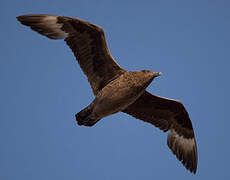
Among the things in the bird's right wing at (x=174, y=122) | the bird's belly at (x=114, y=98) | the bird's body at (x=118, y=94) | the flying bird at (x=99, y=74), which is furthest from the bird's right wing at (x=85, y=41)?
the bird's right wing at (x=174, y=122)

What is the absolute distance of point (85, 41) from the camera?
630 cm

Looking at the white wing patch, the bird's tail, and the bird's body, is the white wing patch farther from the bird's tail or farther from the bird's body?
the bird's tail

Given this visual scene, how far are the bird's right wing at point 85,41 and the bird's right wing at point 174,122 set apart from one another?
3.13ft

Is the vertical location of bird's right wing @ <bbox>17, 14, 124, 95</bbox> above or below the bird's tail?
above

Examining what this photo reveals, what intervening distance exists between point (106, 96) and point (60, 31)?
4.59ft

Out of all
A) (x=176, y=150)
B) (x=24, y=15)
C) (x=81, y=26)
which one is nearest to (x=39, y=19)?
(x=24, y=15)

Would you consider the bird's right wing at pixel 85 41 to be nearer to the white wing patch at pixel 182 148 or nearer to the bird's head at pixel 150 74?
the bird's head at pixel 150 74

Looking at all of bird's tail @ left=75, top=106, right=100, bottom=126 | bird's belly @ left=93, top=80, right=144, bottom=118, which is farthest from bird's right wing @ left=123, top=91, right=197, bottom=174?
bird's tail @ left=75, top=106, right=100, bottom=126

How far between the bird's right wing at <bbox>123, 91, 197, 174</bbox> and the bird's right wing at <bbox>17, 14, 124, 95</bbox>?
955 mm

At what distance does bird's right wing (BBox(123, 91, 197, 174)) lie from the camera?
7047 mm

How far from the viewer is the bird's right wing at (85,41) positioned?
6.09 metres

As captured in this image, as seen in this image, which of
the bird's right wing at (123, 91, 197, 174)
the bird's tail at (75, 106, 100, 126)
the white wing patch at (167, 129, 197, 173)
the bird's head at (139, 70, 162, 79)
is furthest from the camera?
the white wing patch at (167, 129, 197, 173)

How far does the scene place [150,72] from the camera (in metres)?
6.05

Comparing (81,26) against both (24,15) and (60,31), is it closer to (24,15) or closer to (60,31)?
(60,31)
